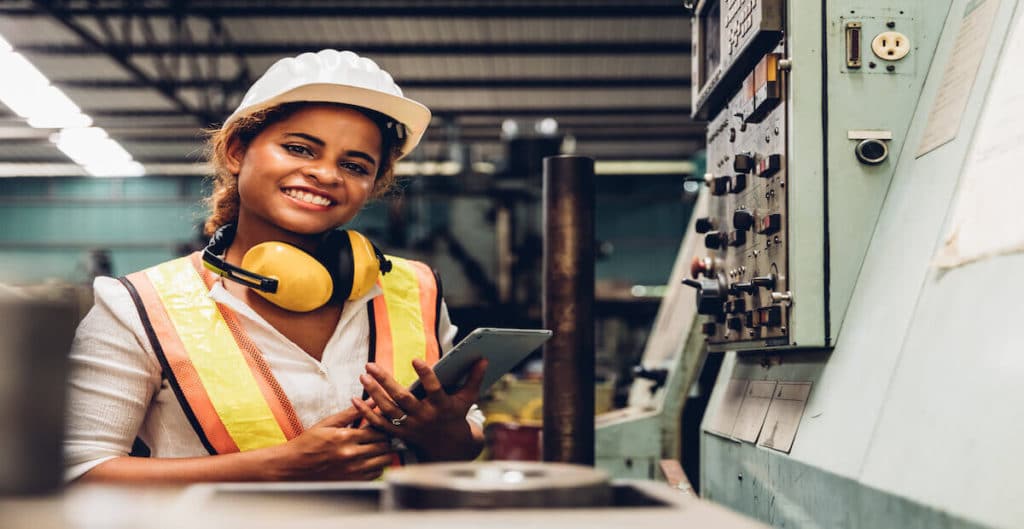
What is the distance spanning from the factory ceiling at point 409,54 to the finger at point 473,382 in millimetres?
6097

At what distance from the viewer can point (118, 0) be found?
727cm

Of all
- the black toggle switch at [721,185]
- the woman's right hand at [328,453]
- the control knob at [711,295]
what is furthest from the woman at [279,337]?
the black toggle switch at [721,185]

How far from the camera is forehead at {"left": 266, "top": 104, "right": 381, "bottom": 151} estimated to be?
150cm

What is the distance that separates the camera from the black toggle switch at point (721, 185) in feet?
6.84

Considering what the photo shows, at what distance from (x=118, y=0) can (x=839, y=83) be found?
7120 millimetres

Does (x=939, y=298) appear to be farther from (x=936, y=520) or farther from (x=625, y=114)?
(x=625, y=114)

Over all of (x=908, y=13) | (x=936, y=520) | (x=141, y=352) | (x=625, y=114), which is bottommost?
(x=936, y=520)

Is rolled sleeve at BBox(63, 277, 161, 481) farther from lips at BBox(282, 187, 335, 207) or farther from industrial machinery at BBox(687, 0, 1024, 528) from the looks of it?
industrial machinery at BBox(687, 0, 1024, 528)

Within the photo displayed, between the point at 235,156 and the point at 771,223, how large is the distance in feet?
3.38

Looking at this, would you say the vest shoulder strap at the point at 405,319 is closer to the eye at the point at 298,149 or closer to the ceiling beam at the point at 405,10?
the eye at the point at 298,149

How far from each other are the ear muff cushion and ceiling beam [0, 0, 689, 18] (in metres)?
5.83

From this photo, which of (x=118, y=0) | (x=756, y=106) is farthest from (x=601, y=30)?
(x=756, y=106)

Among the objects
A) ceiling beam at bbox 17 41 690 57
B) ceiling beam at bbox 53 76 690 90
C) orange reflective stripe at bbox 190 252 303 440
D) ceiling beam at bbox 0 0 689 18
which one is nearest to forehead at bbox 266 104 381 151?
orange reflective stripe at bbox 190 252 303 440

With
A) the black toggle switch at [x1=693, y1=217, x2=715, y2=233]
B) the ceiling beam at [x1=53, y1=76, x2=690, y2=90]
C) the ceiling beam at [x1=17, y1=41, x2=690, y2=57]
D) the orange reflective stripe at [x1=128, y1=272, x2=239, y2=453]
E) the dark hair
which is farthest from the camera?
the ceiling beam at [x1=53, y1=76, x2=690, y2=90]
